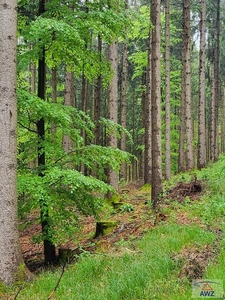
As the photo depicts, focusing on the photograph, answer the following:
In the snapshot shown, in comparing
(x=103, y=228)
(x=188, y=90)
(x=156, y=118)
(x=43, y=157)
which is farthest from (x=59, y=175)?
(x=188, y=90)

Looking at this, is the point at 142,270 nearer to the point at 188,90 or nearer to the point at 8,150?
the point at 8,150

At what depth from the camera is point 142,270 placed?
440cm

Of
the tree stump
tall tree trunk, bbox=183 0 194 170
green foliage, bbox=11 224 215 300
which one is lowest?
the tree stump

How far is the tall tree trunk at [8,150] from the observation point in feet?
16.6

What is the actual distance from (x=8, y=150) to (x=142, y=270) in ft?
9.12

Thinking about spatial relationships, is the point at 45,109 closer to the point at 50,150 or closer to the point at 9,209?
the point at 50,150

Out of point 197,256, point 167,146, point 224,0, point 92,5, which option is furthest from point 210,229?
point 224,0

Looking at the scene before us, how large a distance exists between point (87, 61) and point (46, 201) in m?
3.35

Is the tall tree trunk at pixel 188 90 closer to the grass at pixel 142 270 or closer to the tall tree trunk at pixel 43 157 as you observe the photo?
the grass at pixel 142 270

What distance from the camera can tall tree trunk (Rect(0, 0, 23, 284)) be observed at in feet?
16.6

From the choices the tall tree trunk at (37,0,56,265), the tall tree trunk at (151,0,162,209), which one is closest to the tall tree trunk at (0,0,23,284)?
the tall tree trunk at (37,0,56,265)

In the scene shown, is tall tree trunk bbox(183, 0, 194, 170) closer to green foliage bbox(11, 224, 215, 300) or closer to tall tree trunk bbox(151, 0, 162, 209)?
tall tree trunk bbox(151, 0, 162, 209)

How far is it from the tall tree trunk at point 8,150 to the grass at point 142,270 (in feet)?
1.56

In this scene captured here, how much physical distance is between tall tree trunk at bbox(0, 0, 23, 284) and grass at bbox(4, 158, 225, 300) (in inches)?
18.7
